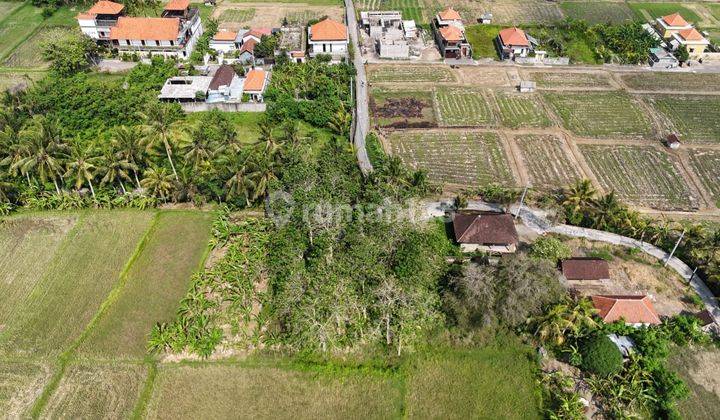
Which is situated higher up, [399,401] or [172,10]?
[172,10]

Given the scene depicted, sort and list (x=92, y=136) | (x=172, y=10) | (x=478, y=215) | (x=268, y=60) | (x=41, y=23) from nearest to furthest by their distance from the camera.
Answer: (x=478, y=215) → (x=92, y=136) → (x=268, y=60) → (x=172, y=10) → (x=41, y=23)

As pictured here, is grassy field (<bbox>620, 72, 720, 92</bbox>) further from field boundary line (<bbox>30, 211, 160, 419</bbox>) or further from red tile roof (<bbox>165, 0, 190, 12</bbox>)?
red tile roof (<bbox>165, 0, 190, 12</bbox>)

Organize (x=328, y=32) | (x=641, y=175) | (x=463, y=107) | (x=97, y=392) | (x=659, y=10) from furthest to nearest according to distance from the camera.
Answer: (x=659, y=10)
(x=328, y=32)
(x=463, y=107)
(x=641, y=175)
(x=97, y=392)

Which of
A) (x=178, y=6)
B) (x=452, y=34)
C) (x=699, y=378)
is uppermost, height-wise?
(x=178, y=6)

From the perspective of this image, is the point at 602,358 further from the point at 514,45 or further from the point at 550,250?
the point at 514,45

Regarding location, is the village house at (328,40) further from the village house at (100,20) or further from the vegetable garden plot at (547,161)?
the vegetable garden plot at (547,161)

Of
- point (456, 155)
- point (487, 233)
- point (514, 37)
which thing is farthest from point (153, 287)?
point (514, 37)

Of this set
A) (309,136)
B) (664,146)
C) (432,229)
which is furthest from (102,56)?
(664,146)

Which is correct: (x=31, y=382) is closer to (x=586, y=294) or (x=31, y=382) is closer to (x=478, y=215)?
(x=478, y=215)
